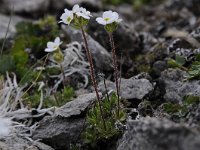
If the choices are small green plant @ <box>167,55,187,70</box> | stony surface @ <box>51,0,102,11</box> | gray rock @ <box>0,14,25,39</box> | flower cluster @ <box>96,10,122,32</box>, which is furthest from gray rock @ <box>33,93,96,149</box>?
stony surface @ <box>51,0,102,11</box>

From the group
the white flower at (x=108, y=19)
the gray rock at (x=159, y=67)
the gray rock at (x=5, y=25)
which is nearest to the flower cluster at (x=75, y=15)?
the white flower at (x=108, y=19)

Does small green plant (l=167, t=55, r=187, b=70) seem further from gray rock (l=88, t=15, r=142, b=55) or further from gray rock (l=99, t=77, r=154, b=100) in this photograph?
gray rock (l=88, t=15, r=142, b=55)

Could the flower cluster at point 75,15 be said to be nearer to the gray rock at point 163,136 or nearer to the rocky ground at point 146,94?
the rocky ground at point 146,94

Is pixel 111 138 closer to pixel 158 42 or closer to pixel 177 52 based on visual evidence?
pixel 177 52

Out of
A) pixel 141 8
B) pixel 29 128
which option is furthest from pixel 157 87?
pixel 141 8

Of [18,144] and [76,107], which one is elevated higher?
[76,107]

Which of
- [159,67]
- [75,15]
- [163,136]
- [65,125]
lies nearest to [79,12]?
[75,15]

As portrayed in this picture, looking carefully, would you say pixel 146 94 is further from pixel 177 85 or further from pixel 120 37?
pixel 120 37
